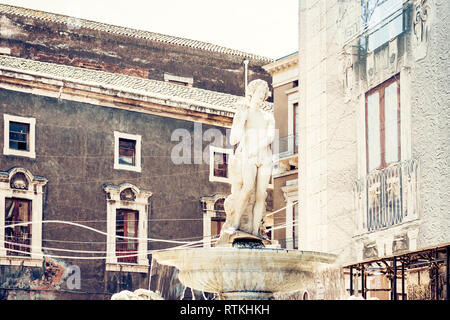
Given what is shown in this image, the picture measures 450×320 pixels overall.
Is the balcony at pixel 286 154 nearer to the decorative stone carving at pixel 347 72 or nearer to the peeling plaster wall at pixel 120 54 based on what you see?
the peeling plaster wall at pixel 120 54

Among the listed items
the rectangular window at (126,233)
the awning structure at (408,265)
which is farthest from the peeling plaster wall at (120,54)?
the awning structure at (408,265)

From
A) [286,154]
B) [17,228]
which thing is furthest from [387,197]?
[17,228]

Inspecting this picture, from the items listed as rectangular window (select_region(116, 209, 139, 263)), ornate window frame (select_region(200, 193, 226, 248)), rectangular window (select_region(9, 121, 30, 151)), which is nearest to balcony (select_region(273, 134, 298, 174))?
ornate window frame (select_region(200, 193, 226, 248))

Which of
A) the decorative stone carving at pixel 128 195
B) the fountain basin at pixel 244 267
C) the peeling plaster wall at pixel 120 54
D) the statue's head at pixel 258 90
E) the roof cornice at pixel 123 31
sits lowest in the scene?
the fountain basin at pixel 244 267

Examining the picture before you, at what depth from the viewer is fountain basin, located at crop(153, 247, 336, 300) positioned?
12.0 m

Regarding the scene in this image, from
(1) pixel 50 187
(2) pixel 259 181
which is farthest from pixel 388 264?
(1) pixel 50 187

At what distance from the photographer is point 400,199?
18375 mm

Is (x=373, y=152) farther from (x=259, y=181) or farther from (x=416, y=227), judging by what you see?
(x=259, y=181)

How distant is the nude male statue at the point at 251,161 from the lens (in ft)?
42.2

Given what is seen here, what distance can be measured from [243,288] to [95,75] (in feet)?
65.5

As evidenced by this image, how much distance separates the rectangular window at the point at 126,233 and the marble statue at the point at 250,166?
55.4 feet

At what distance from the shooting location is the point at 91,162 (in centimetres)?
2959

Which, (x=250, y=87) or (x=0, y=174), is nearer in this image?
(x=250, y=87)

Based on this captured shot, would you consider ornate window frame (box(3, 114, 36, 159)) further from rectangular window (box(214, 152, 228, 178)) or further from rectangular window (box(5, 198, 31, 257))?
rectangular window (box(214, 152, 228, 178))
